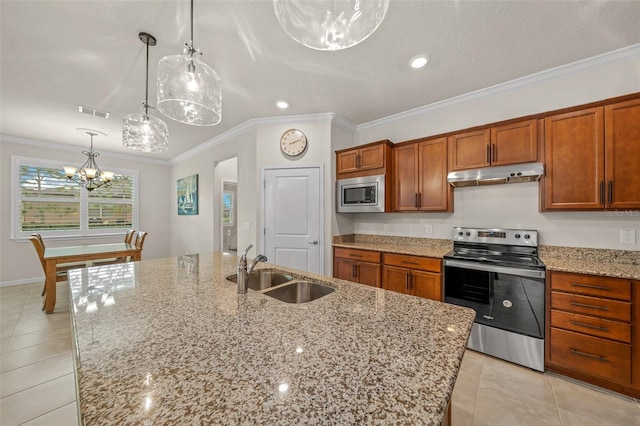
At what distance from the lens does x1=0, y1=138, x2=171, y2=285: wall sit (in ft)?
13.6

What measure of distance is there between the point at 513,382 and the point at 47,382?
3495 mm

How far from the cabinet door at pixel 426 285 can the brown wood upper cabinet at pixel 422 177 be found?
77 cm

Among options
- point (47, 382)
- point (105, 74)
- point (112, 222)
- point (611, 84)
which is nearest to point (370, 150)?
point (611, 84)

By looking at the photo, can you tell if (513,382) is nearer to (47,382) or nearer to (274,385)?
(274,385)

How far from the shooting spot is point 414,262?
8.46 feet

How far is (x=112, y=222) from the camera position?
529 cm

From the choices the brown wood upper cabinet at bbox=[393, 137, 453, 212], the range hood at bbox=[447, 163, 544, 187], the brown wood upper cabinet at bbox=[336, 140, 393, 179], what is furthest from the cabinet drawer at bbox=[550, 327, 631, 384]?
the brown wood upper cabinet at bbox=[336, 140, 393, 179]

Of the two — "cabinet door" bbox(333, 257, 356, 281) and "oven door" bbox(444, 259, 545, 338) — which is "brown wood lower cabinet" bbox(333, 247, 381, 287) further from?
"oven door" bbox(444, 259, 545, 338)

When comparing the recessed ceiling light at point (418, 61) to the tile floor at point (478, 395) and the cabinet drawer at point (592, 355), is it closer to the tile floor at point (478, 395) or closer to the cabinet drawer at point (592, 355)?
the cabinet drawer at point (592, 355)

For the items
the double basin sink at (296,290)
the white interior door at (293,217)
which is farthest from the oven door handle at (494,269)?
the white interior door at (293,217)

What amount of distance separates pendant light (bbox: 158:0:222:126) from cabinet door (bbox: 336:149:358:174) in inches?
78.1

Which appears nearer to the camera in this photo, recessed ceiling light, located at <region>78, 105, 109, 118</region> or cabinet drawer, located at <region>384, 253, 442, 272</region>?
cabinet drawer, located at <region>384, 253, 442, 272</region>

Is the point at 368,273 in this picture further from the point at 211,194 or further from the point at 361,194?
the point at 211,194

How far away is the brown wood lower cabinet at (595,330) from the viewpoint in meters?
1.65
